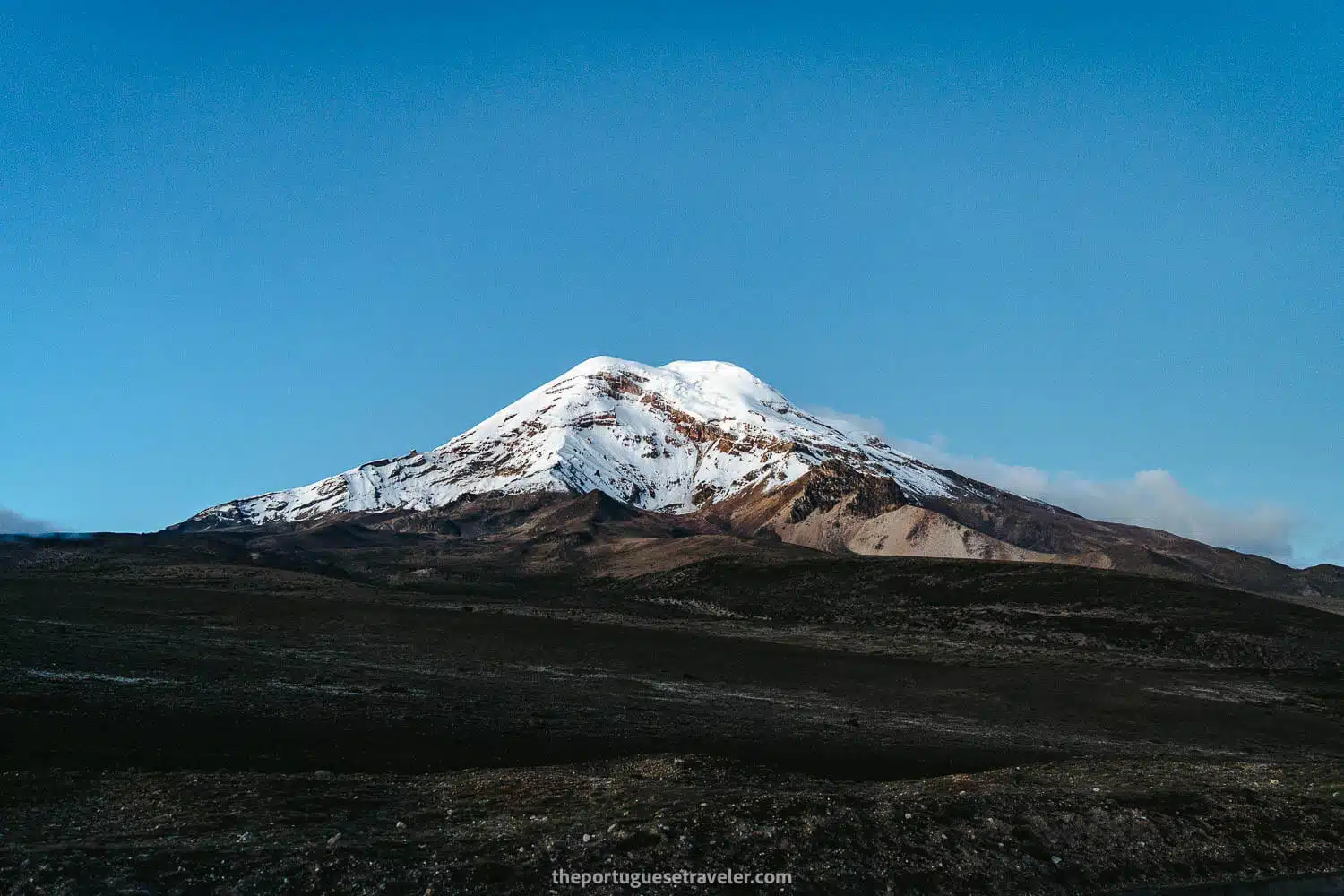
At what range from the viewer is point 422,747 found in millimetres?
22312

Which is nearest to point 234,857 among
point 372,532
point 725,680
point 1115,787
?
point 1115,787

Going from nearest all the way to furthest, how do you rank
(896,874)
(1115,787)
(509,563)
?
(896,874) → (1115,787) → (509,563)

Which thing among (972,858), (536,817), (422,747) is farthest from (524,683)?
(972,858)

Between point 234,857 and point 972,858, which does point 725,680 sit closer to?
point 972,858

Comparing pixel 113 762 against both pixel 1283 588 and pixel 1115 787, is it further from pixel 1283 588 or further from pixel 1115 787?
pixel 1283 588

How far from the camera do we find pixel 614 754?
23.3m

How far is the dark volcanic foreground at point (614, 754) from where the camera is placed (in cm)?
1386

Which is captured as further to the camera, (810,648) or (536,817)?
(810,648)

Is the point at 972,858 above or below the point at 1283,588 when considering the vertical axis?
below

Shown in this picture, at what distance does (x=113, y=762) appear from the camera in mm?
18531

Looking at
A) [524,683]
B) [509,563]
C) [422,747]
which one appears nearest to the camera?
[422,747]

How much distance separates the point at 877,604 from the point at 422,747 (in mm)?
60376

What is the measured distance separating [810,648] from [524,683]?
24591mm

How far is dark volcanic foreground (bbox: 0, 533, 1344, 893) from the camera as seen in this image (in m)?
13.9
